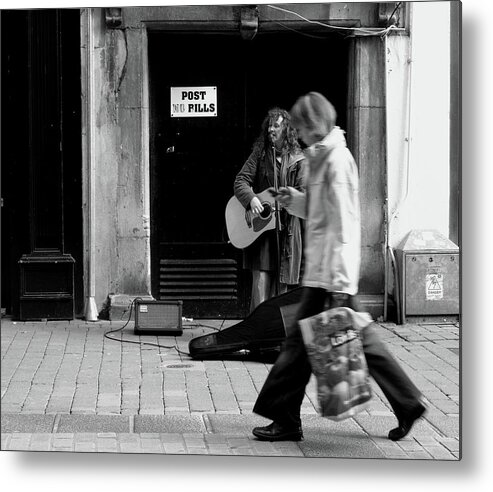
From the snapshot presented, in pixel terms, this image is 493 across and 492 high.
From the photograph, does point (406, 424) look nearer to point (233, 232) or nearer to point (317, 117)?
point (317, 117)

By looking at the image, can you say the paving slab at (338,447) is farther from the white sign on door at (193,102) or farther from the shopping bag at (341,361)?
the white sign on door at (193,102)

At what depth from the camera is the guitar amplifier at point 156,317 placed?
6906 mm

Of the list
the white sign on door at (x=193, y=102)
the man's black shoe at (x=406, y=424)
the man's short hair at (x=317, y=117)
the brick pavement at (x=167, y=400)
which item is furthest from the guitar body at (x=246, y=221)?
the man's black shoe at (x=406, y=424)

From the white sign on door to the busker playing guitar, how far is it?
0.97 ft

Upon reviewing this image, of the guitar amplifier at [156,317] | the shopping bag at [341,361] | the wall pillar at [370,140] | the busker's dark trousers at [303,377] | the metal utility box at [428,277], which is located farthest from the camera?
the guitar amplifier at [156,317]

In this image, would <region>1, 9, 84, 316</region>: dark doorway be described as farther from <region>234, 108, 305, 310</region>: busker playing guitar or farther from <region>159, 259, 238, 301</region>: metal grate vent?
<region>234, 108, 305, 310</region>: busker playing guitar

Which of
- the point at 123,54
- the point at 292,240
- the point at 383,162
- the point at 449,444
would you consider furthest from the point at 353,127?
the point at 449,444

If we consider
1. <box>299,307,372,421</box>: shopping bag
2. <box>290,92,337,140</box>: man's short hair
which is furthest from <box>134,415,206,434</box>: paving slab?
<box>290,92,337,140</box>: man's short hair

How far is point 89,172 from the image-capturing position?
6.83 m

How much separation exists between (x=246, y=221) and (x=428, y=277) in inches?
43.0

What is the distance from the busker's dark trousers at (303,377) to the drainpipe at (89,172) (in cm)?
145

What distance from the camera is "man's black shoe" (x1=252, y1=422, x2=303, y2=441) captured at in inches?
219

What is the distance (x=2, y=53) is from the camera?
20.7 ft

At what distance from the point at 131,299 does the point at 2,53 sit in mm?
1432
